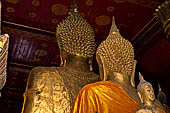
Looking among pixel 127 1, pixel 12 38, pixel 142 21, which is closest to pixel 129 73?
pixel 127 1

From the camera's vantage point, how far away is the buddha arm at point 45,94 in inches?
69.9

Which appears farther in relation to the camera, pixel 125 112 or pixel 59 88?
pixel 59 88

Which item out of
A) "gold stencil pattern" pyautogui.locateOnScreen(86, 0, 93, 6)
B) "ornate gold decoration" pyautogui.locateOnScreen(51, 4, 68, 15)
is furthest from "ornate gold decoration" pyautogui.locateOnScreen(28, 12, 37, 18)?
"gold stencil pattern" pyautogui.locateOnScreen(86, 0, 93, 6)

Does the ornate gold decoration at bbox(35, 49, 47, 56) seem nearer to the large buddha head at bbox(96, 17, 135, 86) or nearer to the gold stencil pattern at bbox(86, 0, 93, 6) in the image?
the gold stencil pattern at bbox(86, 0, 93, 6)

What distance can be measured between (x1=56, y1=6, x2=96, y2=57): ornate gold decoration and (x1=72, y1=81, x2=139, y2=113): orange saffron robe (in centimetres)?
69

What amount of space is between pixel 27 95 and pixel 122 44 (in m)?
1.01

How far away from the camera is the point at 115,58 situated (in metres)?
2.14

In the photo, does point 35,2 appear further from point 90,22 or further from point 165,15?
point 165,15

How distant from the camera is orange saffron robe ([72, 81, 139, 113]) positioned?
4.98ft

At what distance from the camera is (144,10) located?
12.9 ft

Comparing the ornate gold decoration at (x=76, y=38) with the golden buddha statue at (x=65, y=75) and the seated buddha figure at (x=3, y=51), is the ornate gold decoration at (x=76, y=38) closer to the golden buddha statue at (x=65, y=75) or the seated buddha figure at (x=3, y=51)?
the golden buddha statue at (x=65, y=75)

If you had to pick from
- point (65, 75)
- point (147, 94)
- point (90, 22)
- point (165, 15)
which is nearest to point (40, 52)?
point (90, 22)

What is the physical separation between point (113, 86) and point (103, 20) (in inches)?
102

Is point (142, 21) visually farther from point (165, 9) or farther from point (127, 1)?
point (165, 9)
